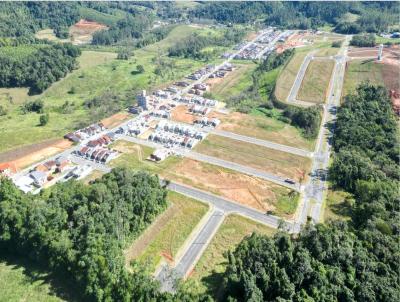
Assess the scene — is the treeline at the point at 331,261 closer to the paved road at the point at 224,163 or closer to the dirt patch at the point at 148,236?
the dirt patch at the point at 148,236

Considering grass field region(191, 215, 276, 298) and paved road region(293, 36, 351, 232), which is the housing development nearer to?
grass field region(191, 215, 276, 298)

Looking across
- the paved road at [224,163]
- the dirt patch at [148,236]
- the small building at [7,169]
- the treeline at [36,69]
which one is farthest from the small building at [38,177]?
the treeline at [36,69]

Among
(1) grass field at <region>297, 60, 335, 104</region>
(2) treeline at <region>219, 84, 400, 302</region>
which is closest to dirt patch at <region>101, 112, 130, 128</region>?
Result: (1) grass field at <region>297, 60, 335, 104</region>

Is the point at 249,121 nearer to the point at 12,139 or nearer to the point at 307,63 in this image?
the point at 307,63

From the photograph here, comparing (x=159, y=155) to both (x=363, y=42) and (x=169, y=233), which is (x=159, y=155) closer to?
(x=169, y=233)

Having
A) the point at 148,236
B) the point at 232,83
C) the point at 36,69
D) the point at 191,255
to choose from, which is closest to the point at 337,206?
the point at 191,255

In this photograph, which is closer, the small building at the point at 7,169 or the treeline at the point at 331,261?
the treeline at the point at 331,261
